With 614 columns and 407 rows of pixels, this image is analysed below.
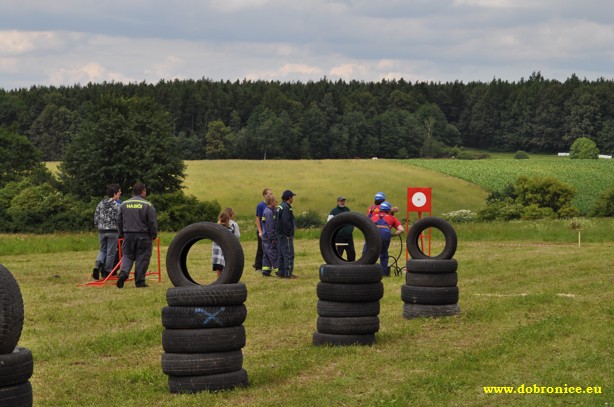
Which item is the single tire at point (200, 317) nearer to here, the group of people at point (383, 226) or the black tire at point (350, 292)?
the black tire at point (350, 292)

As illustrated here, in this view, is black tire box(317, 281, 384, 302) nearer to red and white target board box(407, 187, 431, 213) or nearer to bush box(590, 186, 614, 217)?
red and white target board box(407, 187, 431, 213)

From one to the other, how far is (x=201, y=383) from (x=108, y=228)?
11959 millimetres

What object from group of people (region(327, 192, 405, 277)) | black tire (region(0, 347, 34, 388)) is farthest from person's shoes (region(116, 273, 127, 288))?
black tire (region(0, 347, 34, 388))

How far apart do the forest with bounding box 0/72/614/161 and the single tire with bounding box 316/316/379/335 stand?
409 feet

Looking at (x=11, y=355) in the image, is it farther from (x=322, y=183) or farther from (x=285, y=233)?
(x=322, y=183)

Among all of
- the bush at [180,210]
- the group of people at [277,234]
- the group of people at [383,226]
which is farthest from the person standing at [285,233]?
the bush at [180,210]

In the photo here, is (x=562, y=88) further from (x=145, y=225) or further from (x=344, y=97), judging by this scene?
(x=145, y=225)

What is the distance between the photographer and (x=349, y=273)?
40.6ft

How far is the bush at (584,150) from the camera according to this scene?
13238 centimetres

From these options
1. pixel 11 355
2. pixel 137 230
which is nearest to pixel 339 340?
pixel 11 355

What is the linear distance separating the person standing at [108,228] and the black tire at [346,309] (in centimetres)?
948

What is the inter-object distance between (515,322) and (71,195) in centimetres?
5682

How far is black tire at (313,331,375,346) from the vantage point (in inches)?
484

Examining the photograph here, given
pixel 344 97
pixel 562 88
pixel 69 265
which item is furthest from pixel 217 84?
pixel 69 265
